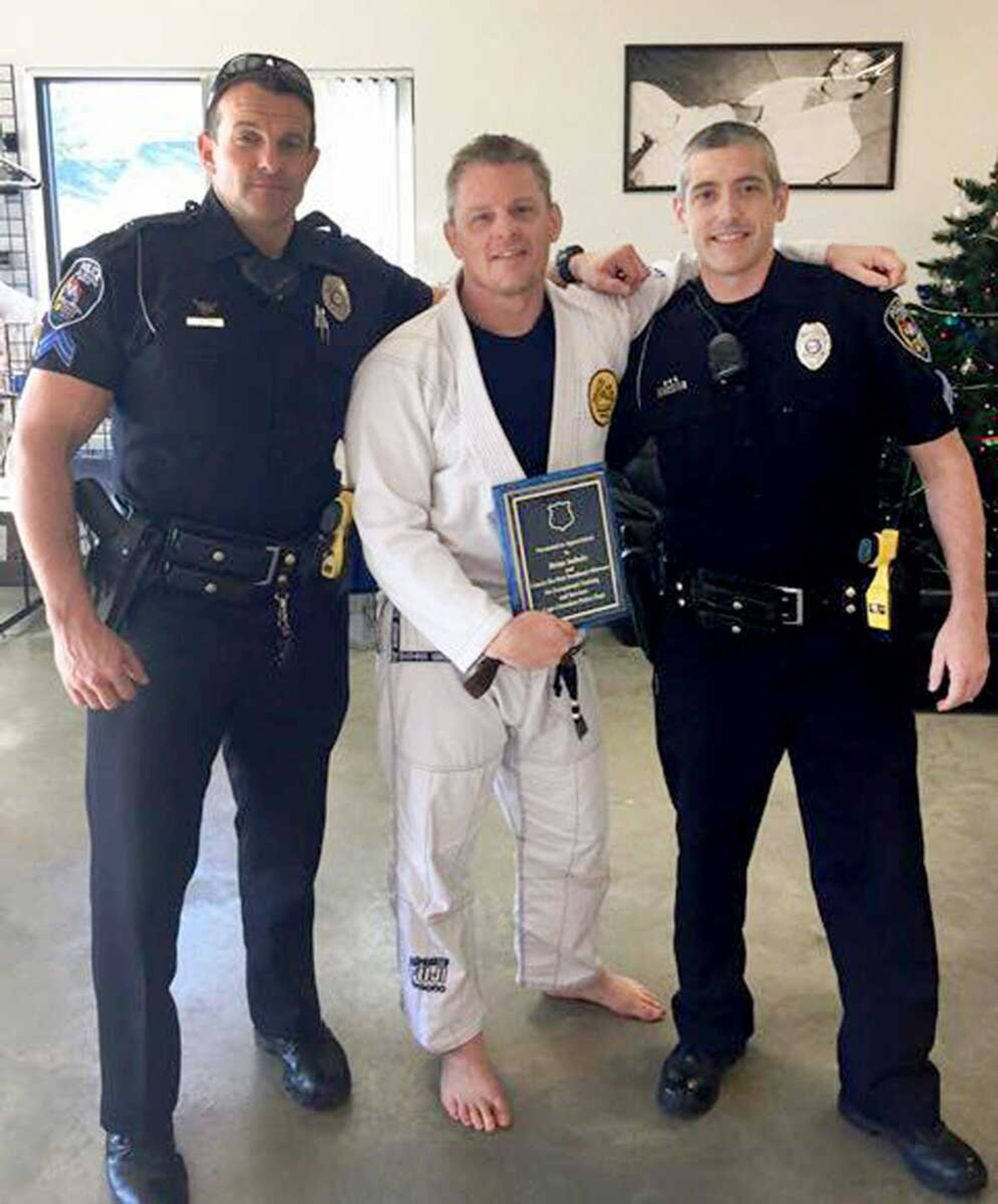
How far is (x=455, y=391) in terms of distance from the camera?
204cm

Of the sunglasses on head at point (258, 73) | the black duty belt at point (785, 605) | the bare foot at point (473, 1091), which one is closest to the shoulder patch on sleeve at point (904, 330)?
the black duty belt at point (785, 605)

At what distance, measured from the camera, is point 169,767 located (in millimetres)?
1927

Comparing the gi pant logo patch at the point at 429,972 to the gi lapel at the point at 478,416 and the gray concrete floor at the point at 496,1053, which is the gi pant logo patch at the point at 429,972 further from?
the gi lapel at the point at 478,416

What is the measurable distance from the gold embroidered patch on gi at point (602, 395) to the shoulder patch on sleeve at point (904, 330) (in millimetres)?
472

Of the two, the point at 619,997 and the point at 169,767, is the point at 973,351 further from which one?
the point at 169,767

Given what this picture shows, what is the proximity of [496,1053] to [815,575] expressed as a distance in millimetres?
1161

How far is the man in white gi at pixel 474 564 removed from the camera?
2.01 m

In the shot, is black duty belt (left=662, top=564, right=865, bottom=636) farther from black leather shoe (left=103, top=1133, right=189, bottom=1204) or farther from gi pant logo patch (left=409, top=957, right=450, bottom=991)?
black leather shoe (left=103, top=1133, right=189, bottom=1204)

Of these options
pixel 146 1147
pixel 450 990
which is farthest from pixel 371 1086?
pixel 146 1147

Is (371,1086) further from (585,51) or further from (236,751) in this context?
(585,51)

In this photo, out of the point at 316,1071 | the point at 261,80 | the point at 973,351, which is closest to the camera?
the point at 261,80

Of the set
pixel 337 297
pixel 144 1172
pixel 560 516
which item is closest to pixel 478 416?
pixel 560 516

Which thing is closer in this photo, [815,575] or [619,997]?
[815,575]

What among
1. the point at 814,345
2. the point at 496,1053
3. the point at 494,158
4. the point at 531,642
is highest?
the point at 494,158
